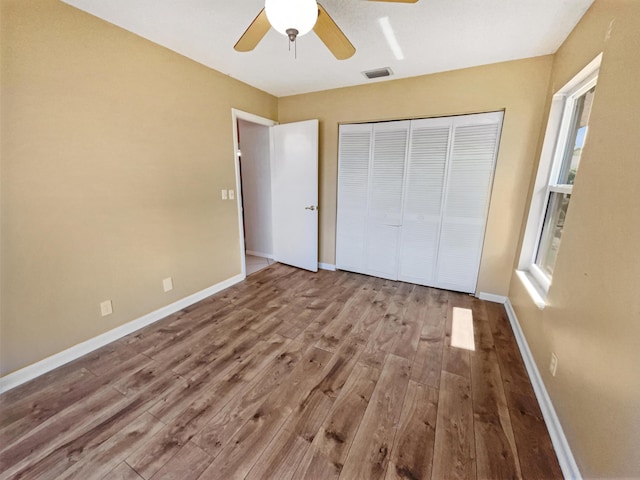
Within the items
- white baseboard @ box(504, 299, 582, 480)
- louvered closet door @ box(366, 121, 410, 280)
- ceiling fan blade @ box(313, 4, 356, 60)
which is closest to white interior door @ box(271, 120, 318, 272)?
louvered closet door @ box(366, 121, 410, 280)

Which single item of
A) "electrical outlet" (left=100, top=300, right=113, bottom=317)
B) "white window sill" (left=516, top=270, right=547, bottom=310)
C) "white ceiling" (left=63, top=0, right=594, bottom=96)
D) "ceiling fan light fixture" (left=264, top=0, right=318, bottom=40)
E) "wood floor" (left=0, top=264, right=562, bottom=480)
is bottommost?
"wood floor" (left=0, top=264, right=562, bottom=480)

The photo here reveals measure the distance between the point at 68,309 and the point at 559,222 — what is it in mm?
3798

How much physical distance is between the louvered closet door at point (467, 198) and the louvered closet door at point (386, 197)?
53 centimetres

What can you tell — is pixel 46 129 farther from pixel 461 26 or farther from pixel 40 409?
pixel 461 26

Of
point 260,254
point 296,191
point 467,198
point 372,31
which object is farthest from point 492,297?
point 260,254

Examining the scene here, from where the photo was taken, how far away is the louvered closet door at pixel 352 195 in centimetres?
329

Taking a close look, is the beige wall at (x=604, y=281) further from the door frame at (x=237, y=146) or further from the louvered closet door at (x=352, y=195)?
the door frame at (x=237, y=146)

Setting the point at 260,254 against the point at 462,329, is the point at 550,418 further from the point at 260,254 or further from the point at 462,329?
the point at 260,254

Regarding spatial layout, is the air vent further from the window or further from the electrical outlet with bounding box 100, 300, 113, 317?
the electrical outlet with bounding box 100, 300, 113, 317

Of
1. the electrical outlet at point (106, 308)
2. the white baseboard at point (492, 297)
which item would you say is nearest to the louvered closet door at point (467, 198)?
the white baseboard at point (492, 297)

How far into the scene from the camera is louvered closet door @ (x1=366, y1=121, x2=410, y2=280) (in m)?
3.08

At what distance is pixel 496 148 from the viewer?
8.63 feet

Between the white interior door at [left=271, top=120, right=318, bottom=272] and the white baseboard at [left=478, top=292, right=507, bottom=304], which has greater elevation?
the white interior door at [left=271, top=120, right=318, bottom=272]

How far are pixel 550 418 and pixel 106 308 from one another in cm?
312
